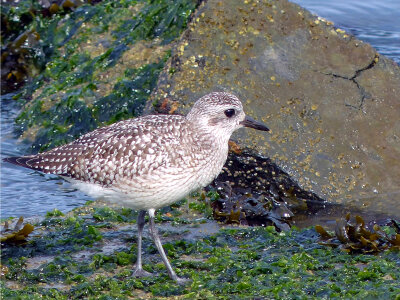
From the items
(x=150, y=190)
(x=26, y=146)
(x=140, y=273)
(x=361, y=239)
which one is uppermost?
(x=150, y=190)

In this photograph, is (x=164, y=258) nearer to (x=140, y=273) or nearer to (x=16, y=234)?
(x=140, y=273)

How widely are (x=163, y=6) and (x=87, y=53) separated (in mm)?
1330

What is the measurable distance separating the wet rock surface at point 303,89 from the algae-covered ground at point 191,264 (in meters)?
1.29

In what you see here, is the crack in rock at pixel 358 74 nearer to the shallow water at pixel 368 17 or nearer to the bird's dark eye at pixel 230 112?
the bird's dark eye at pixel 230 112

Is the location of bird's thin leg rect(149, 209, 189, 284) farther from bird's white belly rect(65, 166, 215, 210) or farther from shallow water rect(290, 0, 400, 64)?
shallow water rect(290, 0, 400, 64)

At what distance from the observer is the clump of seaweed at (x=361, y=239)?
559 centimetres

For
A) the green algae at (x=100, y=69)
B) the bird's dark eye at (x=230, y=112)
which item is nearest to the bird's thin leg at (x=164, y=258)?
the bird's dark eye at (x=230, y=112)

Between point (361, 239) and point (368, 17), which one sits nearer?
point (361, 239)

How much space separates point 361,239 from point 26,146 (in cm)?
516

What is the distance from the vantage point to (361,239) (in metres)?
5.60

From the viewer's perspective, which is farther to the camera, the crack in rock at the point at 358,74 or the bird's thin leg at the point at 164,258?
the crack in rock at the point at 358,74

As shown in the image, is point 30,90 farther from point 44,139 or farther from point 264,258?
point 264,258

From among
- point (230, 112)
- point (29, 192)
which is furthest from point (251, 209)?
point (29, 192)

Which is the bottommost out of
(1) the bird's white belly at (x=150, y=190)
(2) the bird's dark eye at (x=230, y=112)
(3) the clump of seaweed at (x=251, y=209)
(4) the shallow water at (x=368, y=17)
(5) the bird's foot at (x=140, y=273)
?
(5) the bird's foot at (x=140, y=273)
